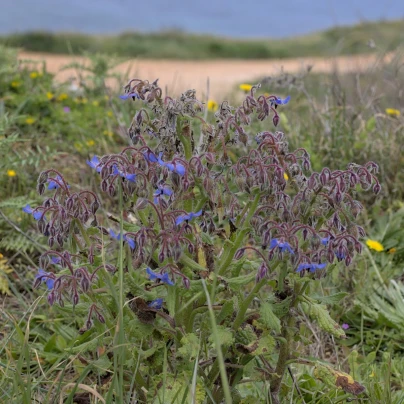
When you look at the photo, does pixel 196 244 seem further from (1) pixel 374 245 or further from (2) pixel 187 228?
(1) pixel 374 245

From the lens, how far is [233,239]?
195 cm

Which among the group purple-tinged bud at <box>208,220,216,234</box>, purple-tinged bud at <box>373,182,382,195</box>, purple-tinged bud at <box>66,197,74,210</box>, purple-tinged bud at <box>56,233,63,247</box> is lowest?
purple-tinged bud at <box>208,220,216,234</box>

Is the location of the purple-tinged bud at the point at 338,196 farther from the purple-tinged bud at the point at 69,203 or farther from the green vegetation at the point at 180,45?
the green vegetation at the point at 180,45

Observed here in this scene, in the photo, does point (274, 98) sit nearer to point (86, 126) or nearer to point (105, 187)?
point (105, 187)

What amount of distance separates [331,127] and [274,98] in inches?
82.0

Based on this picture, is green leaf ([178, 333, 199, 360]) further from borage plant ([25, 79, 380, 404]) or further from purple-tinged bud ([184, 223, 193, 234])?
purple-tinged bud ([184, 223, 193, 234])

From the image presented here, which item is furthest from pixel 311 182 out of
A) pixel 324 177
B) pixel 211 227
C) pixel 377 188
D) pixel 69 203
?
pixel 69 203

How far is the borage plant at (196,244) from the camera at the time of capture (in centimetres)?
173

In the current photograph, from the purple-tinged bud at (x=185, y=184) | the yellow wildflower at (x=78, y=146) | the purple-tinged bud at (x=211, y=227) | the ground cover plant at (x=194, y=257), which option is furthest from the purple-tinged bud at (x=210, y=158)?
the yellow wildflower at (x=78, y=146)

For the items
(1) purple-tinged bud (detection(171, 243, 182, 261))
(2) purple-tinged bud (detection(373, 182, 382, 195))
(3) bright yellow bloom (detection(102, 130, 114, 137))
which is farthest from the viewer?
(3) bright yellow bloom (detection(102, 130, 114, 137))

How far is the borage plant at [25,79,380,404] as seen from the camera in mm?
1734

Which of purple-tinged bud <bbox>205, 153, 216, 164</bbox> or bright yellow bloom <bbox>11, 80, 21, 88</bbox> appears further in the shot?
bright yellow bloom <bbox>11, 80, 21, 88</bbox>

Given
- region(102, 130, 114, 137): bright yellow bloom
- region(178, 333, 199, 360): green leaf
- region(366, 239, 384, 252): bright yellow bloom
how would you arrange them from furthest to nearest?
region(102, 130, 114, 137): bright yellow bloom → region(366, 239, 384, 252): bright yellow bloom → region(178, 333, 199, 360): green leaf

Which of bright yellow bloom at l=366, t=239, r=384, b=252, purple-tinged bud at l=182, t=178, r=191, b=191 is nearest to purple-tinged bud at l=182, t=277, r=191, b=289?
purple-tinged bud at l=182, t=178, r=191, b=191
